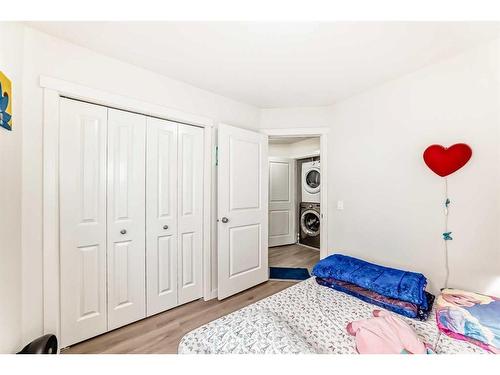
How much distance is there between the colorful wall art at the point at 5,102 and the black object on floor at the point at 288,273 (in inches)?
113

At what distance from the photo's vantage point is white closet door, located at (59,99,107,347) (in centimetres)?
152

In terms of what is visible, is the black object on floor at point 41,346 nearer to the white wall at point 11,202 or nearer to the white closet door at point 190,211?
the white wall at point 11,202

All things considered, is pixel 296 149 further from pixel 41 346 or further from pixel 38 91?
pixel 41 346

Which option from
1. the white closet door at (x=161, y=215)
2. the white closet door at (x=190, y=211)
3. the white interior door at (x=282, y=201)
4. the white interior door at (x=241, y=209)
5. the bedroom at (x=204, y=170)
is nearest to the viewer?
the bedroom at (x=204, y=170)

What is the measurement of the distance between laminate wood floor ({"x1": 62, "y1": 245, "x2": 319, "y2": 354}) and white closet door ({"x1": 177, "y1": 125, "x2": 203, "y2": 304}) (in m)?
0.20

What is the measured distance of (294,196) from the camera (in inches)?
185

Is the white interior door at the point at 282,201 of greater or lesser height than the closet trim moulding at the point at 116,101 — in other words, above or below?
below

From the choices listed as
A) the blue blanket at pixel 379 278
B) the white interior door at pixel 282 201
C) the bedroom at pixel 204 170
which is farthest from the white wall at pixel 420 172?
the white interior door at pixel 282 201

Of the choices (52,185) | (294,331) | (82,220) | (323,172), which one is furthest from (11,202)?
(323,172)

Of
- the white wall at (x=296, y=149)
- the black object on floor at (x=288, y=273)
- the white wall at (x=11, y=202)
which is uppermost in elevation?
the white wall at (x=296, y=149)

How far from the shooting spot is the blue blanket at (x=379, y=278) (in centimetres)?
142

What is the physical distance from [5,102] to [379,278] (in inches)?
104
